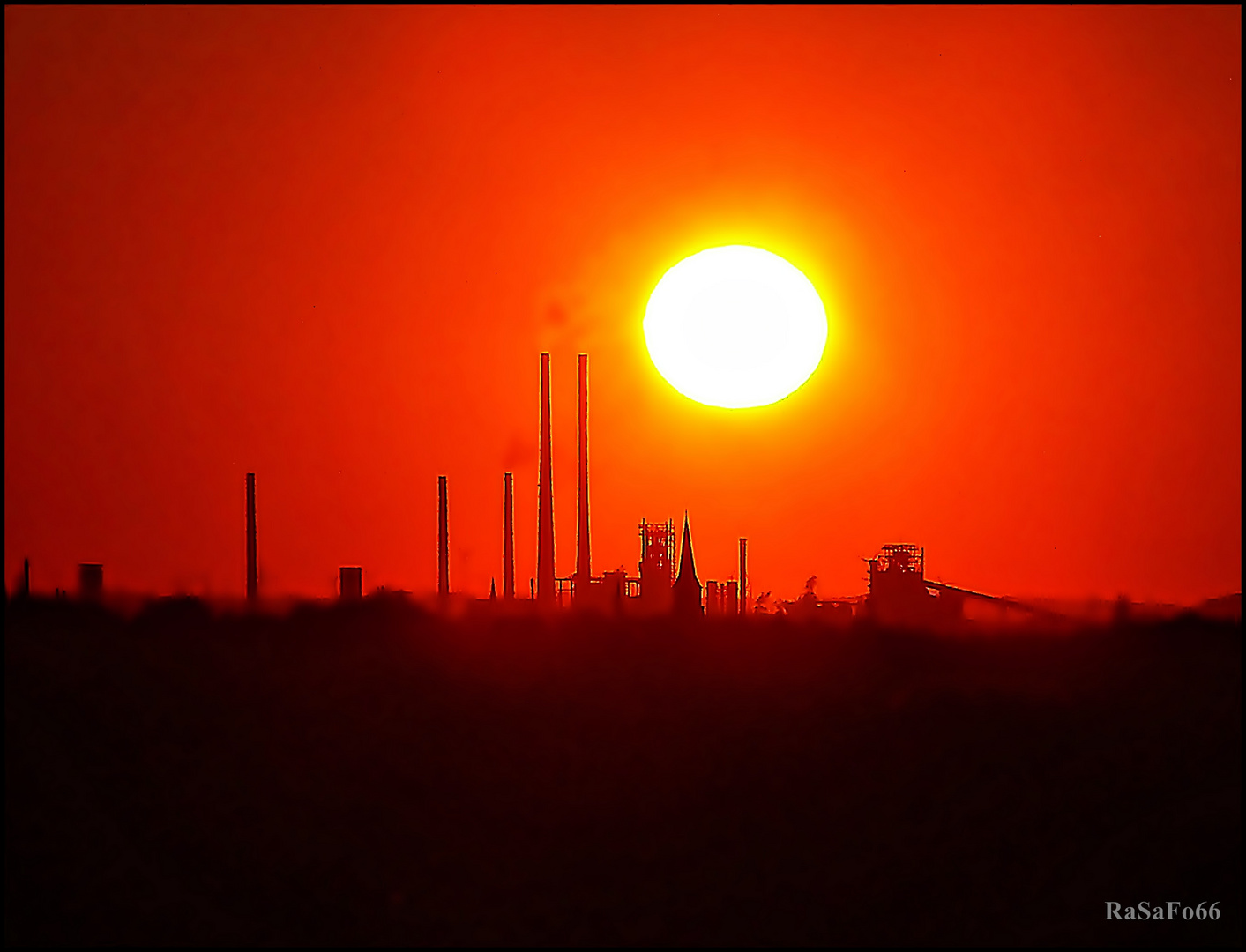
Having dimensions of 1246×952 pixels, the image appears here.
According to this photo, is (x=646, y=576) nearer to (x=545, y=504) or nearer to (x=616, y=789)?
(x=545, y=504)

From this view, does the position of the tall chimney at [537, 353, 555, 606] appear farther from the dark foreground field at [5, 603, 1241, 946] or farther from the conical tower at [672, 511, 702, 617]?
the dark foreground field at [5, 603, 1241, 946]

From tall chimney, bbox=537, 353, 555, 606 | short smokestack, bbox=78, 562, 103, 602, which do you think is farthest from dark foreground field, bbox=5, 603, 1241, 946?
tall chimney, bbox=537, 353, 555, 606

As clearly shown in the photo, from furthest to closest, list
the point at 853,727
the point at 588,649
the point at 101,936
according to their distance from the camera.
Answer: the point at 588,649, the point at 853,727, the point at 101,936

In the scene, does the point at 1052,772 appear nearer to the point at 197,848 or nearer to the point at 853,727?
the point at 853,727

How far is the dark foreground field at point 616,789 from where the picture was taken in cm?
1983

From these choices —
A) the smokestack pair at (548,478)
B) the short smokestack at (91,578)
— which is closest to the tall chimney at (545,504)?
the smokestack pair at (548,478)

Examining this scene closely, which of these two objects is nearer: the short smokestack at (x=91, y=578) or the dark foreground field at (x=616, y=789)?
the dark foreground field at (x=616, y=789)

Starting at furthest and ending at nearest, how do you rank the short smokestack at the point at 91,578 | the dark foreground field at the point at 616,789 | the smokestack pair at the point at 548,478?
1. the smokestack pair at the point at 548,478
2. the short smokestack at the point at 91,578
3. the dark foreground field at the point at 616,789

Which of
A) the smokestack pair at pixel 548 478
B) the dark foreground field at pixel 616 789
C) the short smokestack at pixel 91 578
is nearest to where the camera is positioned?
the dark foreground field at pixel 616 789

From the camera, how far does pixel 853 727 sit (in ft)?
75.9

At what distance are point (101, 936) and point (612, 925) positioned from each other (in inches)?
208

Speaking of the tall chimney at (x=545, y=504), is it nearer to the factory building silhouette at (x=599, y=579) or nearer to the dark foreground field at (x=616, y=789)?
the factory building silhouette at (x=599, y=579)

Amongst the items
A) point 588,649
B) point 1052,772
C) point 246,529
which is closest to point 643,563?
point 246,529

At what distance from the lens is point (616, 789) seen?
867 inches
